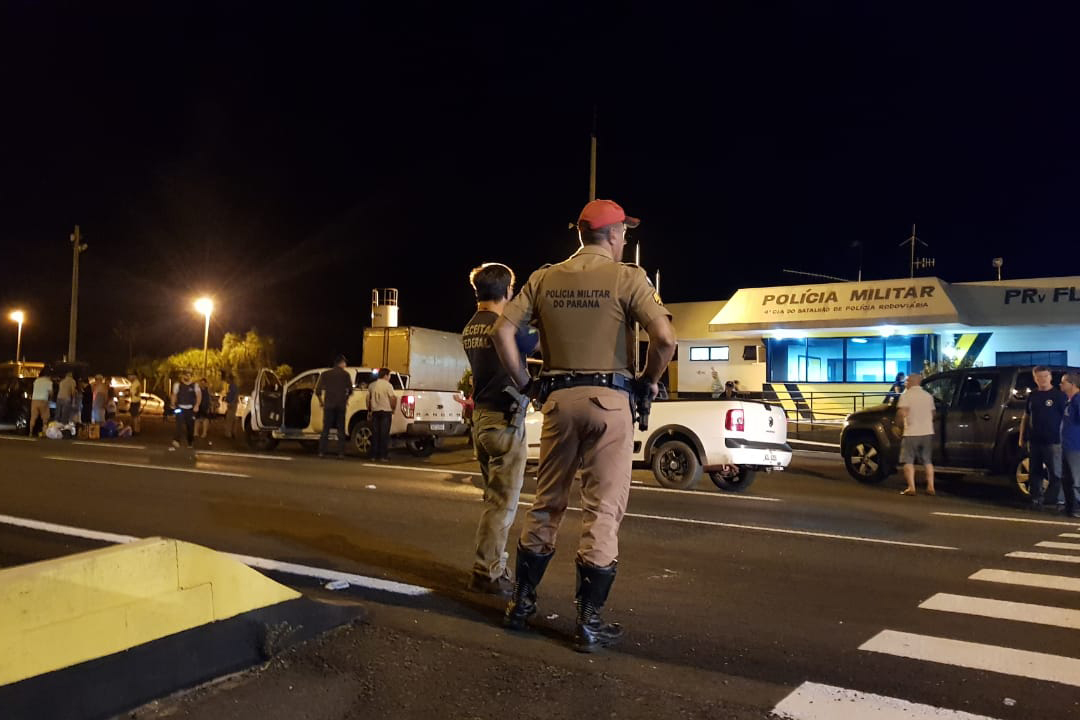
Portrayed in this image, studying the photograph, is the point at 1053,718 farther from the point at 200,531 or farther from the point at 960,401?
the point at 960,401

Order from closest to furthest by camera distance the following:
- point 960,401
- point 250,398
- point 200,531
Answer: point 200,531
point 960,401
point 250,398

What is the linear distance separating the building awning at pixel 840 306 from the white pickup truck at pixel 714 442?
15.4 metres

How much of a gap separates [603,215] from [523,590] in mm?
1932

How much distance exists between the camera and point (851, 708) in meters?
3.56

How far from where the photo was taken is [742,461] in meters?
11.2

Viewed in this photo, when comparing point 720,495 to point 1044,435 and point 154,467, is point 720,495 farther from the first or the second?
point 154,467

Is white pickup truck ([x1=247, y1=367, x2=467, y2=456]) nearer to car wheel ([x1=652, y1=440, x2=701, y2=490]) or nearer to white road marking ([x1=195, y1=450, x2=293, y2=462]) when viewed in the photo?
white road marking ([x1=195, y1=450, x2=293, y2=462])

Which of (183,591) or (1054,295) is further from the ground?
(1054,295)

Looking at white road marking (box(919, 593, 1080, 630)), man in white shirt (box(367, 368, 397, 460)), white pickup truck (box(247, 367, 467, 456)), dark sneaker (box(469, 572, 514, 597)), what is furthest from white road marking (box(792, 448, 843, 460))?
dark sneaker (box(469, 572, 514, 597))

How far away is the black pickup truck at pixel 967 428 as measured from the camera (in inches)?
470

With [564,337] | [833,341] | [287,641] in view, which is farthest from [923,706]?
[833,341]

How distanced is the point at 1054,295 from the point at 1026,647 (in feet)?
75.1

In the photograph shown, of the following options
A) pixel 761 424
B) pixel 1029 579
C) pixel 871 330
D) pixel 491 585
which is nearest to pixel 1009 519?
pixel 761 424

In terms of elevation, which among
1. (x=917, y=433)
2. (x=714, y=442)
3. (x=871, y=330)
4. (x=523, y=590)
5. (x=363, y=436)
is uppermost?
(x=871, y=330)
